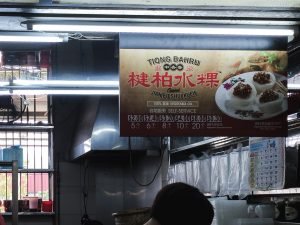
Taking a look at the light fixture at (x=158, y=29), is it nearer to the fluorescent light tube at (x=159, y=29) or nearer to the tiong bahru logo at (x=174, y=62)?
the fluorescent light tube at (x=159, y=29)

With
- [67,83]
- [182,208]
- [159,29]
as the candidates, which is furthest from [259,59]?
[182,208]

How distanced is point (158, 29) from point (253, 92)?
1086mm

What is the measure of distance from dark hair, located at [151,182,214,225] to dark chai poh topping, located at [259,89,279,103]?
274 centimetres

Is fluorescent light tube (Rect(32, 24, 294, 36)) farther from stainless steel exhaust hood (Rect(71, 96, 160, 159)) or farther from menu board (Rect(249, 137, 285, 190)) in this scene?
stainless steel exhaust hood (Rect(71, 96, 160, 159))

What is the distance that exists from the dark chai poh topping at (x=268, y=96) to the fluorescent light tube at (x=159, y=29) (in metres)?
0.53

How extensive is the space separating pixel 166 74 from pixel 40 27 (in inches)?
47.2

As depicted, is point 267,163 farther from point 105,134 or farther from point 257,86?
point 105,134

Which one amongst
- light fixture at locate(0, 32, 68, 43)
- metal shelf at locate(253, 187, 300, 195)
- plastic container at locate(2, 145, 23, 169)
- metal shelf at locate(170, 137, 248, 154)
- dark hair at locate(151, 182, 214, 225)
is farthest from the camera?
plastic container at locate(2, 145, 23, 169)

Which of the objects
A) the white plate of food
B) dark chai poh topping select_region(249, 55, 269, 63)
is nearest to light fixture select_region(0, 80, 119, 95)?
the white plate of food

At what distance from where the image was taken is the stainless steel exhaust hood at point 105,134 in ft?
29.8

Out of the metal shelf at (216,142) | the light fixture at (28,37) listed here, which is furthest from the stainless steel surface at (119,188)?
→ the light fixture at (28,37)

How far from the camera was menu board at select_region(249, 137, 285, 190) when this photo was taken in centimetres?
534

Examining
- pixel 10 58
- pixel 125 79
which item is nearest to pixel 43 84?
pixel 125 79

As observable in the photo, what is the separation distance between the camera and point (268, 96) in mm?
4969
